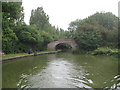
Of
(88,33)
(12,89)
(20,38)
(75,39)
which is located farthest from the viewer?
(75,39)

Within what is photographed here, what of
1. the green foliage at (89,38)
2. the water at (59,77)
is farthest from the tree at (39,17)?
the water at (59,77)

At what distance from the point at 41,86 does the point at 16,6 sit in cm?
939

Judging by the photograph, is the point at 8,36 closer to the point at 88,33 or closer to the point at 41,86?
the point at 41,86

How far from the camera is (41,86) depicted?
5246mm

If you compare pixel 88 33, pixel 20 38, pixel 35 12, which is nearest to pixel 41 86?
pixel 20 38

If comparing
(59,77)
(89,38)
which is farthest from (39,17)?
(59,77)

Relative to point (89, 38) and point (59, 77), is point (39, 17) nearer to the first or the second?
point (89, 38)

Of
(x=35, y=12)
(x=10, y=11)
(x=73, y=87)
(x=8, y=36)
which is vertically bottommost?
(x=73, y=87)

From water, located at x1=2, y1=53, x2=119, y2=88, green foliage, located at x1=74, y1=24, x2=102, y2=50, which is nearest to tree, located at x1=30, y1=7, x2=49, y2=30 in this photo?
green foliage, located at x1=74, y1=24, x2=102, y2=50

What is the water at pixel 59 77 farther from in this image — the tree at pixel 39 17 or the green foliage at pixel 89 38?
the tree at pixel 39 17

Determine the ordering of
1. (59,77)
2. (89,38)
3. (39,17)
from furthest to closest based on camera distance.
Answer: (39,17) → (89,38) → (59,77)

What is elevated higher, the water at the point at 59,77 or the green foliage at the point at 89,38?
the green foliage at the point at 89,38

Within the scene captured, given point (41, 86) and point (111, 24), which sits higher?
point (111, 24)

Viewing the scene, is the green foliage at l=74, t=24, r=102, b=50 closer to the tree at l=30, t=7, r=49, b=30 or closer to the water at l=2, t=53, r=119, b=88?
the tree at l=30, t=7, r=49, b=30
